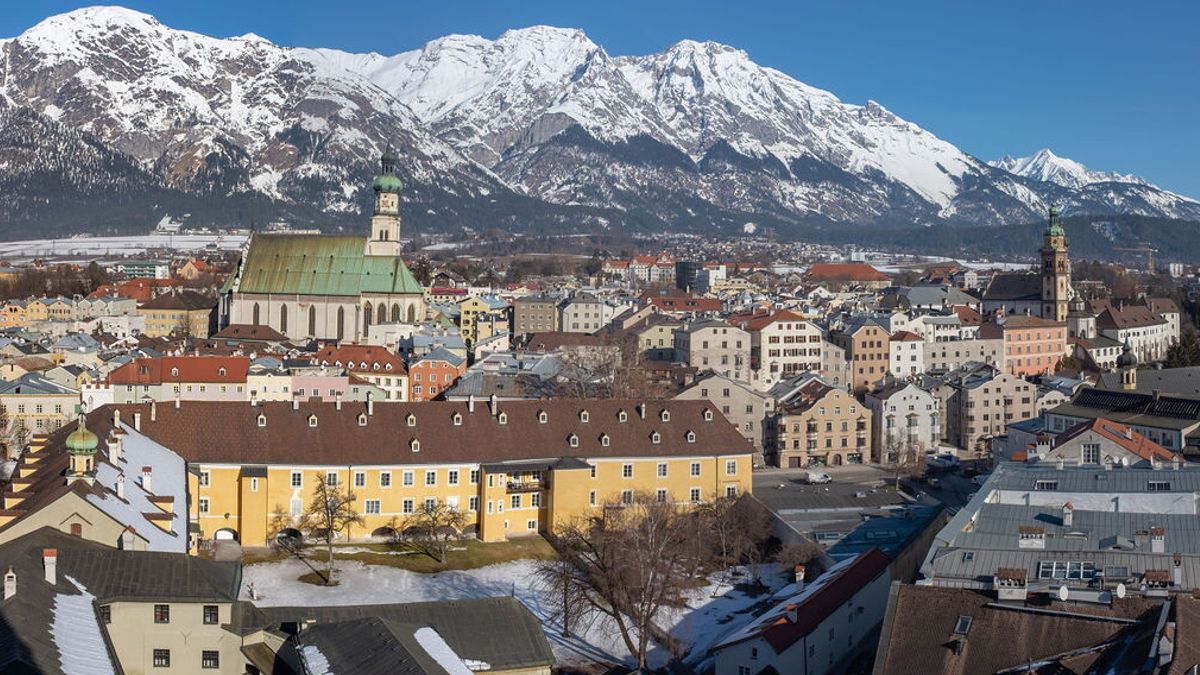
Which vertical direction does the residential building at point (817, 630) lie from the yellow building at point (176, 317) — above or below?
below

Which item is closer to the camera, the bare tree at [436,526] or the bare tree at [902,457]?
the bare tree at [436,526]

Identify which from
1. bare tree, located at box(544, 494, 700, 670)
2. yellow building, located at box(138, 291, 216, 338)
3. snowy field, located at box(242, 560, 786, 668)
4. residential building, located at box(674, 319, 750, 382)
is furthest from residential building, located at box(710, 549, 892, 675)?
yellow building, located at box(138, 291, 216, 338)

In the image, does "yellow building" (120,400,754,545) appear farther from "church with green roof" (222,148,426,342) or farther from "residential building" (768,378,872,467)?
"church with green roof" (222,148,426,342)

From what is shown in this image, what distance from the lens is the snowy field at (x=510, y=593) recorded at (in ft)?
151

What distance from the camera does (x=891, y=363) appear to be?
364 feet

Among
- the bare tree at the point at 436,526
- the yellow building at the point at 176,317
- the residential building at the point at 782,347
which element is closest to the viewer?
the bare tree at the point at 436,526

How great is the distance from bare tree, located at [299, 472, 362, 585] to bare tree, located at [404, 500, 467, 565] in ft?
7.37

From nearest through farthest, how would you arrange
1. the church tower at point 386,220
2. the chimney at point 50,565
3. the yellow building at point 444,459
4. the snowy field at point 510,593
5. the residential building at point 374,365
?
the chimney at point 50,565, the snowy field at point 510,593, the yellow building at point 444,459, the residential building at point 374,365, the church tower at point 386,220

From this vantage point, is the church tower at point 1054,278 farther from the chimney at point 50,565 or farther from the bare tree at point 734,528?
the chimney at point 50,565

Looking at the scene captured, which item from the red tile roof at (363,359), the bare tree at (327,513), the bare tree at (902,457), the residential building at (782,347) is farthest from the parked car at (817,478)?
the red tile roof at (363,359)

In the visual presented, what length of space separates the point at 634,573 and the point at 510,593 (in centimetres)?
628

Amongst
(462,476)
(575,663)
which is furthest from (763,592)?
(462,476)

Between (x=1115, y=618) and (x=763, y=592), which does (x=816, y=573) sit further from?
Answer: (x=1115, y=618)

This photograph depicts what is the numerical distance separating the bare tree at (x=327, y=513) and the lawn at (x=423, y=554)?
0.64 metres
